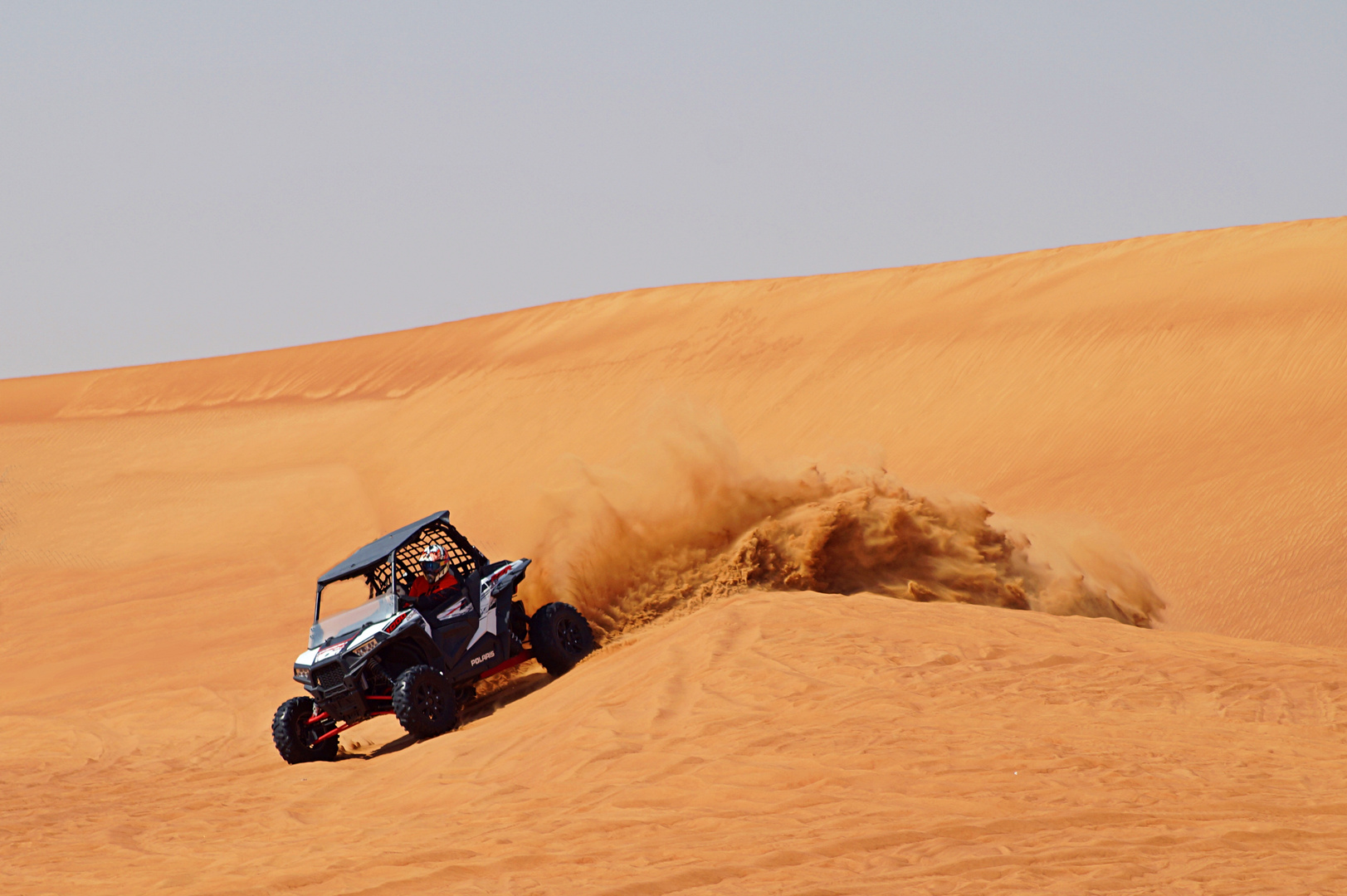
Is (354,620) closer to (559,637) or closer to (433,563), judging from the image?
(433,563)

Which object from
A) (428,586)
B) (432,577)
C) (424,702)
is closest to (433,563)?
(432,577)

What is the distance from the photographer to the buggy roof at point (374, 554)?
10258 millimetres

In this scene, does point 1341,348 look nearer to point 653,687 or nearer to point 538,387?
point 653,687

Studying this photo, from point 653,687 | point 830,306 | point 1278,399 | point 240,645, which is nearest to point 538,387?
point 830,306

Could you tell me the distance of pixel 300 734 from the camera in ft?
33.1

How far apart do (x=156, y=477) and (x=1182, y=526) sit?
25.5 m

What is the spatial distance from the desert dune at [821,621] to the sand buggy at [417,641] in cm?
40

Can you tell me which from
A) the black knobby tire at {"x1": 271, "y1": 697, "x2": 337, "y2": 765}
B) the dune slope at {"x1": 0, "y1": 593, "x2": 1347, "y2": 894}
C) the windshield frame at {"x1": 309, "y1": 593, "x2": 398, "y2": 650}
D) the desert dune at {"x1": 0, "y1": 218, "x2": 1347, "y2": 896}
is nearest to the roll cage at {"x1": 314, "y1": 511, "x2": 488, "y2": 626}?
the windshield frame at {"x1": 309, "y1": 593, "x2": 398, "y2": 650}

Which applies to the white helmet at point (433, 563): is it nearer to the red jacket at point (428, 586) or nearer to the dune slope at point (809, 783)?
the red jacket at point (428, 586)

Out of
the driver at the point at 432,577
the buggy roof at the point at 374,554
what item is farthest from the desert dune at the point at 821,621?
the buggy roof at the point at 374,554

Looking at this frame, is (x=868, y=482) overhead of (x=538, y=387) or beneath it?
beneath

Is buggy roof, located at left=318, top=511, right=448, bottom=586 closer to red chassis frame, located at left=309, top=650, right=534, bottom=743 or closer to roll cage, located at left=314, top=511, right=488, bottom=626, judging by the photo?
roll cage, located at left=314, top=511, right=488, bottom=626

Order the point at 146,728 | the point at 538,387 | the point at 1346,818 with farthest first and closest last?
the point at 538,387 → the point at 146,728 → the point at 1346,818

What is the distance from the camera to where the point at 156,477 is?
31.1 metres
